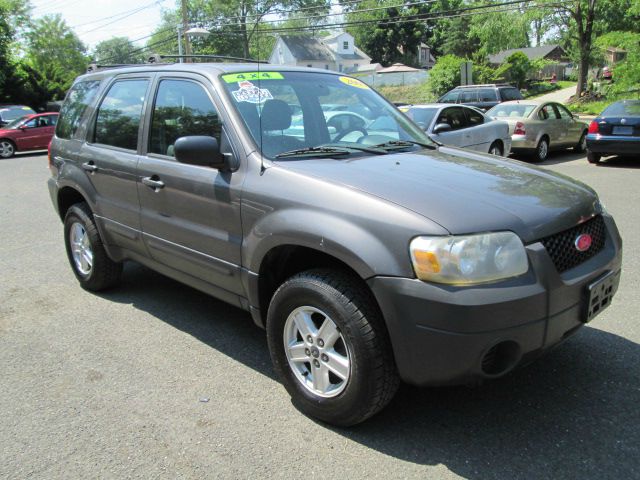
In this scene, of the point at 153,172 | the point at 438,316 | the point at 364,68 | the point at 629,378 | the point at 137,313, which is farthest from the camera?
the point at 364,68

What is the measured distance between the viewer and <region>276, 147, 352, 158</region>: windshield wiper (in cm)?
332

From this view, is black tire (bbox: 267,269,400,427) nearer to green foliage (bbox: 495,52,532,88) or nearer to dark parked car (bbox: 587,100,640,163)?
dark parked car (bbox: 587,100,640,163)

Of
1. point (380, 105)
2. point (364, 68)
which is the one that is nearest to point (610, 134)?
point (380, 105)

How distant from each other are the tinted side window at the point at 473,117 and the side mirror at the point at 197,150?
905 centimetres

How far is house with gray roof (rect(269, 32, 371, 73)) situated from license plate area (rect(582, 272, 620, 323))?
7301 cm

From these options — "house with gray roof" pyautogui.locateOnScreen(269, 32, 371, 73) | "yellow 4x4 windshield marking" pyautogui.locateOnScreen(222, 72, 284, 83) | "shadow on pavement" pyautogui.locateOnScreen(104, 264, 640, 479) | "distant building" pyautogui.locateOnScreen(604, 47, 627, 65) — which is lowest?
"shadow on pavement" pyautogui.locateOnScreen(104, 264, 640, 479)

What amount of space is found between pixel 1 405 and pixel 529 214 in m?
3.09

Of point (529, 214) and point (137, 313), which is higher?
point (529, 214)

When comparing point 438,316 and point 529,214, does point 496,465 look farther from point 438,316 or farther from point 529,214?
point 529,214

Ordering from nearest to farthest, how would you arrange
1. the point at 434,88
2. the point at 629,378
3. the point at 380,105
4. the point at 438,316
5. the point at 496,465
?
the point at 438,316
the point at 496,465
the point at 629,378
the point at 380,105
the point at 434,88

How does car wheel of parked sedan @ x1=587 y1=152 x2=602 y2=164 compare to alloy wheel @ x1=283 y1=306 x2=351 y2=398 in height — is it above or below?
below

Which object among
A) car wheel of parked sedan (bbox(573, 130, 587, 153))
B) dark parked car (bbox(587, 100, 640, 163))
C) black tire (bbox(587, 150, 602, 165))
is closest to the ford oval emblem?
dark parked car (bbox(587, 100, 640, 163))

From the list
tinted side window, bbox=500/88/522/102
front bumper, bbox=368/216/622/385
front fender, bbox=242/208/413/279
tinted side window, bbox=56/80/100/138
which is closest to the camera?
front bumper, bbox=368/216/622/385

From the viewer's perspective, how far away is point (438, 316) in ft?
8.03
